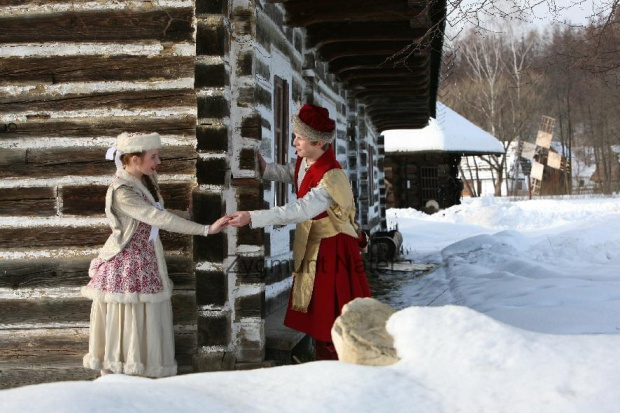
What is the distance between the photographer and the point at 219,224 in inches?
181

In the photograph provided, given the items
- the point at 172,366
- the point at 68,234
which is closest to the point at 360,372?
the point at 172,366

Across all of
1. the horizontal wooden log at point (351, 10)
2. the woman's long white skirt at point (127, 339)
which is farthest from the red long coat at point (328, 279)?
the horizontal wooden log at point (351, 10)

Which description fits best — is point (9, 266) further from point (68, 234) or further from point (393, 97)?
point (393, 97)

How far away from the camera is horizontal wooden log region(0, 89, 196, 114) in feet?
17.8

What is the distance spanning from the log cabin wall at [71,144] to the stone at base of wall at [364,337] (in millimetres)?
2882

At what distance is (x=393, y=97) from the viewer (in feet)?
42.9

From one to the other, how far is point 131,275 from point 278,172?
1.43 m

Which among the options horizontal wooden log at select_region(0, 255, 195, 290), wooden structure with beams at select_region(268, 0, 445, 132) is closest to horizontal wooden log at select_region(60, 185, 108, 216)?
horizontal wooden log at select_region(0, 255, 195, 290)

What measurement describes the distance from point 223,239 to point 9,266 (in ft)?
5.95

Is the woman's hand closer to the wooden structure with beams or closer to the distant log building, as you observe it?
the distant log building

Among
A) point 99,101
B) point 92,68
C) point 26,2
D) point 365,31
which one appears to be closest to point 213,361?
point 99,101

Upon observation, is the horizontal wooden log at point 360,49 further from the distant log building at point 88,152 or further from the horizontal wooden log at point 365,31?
the distant log building at point 88,152

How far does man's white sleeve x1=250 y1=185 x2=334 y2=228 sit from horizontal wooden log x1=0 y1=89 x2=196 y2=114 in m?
1.33

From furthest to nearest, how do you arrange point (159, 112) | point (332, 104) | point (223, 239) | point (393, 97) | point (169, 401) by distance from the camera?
point (393, 97)
point (332, 104)
point (159, 112)
point (223, 239)
point (169, 401)
